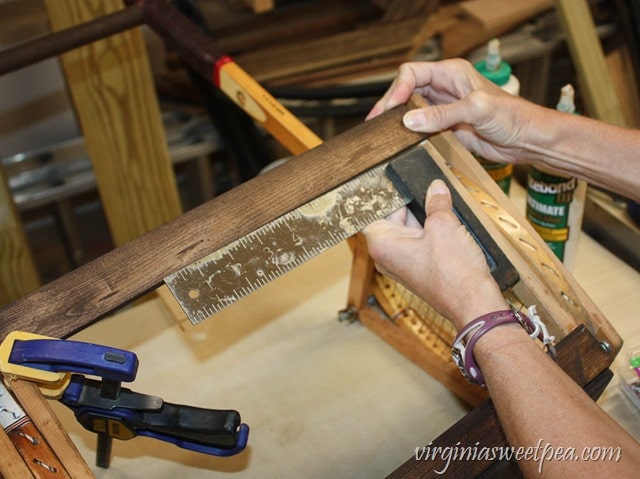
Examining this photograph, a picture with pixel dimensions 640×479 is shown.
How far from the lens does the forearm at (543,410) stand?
31.1 inches

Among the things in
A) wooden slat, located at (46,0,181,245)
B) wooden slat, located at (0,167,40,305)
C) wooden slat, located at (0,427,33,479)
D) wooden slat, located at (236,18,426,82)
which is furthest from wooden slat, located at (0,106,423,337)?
wooden slat, located at (236,18,426,82)

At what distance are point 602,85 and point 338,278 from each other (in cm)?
95

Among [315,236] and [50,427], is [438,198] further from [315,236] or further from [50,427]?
[50,427]

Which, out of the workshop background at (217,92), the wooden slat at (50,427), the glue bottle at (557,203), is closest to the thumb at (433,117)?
the glue bottle at (557,203)

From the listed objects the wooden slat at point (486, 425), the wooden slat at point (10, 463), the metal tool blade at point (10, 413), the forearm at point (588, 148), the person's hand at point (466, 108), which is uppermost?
the person's hand at point (466, 108)

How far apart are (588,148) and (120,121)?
1.16m

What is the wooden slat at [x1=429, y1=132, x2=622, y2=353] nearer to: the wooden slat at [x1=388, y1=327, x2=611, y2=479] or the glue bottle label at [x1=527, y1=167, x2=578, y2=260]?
the wooden slat at [x1=388, y1=327, x2=611, y2=479]

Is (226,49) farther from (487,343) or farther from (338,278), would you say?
(487,343)

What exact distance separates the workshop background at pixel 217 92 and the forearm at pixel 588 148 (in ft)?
1.20

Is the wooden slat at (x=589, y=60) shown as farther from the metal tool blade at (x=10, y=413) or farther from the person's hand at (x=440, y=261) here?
the metal tool blade at (x=10, y=413)

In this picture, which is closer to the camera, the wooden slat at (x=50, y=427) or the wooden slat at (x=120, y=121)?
the wooden slat at (x=50, y=427)

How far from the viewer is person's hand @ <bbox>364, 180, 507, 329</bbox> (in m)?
0.94

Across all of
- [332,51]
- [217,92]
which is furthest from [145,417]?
[332,51]

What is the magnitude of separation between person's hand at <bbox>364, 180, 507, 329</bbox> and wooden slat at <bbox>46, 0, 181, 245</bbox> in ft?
3.33
